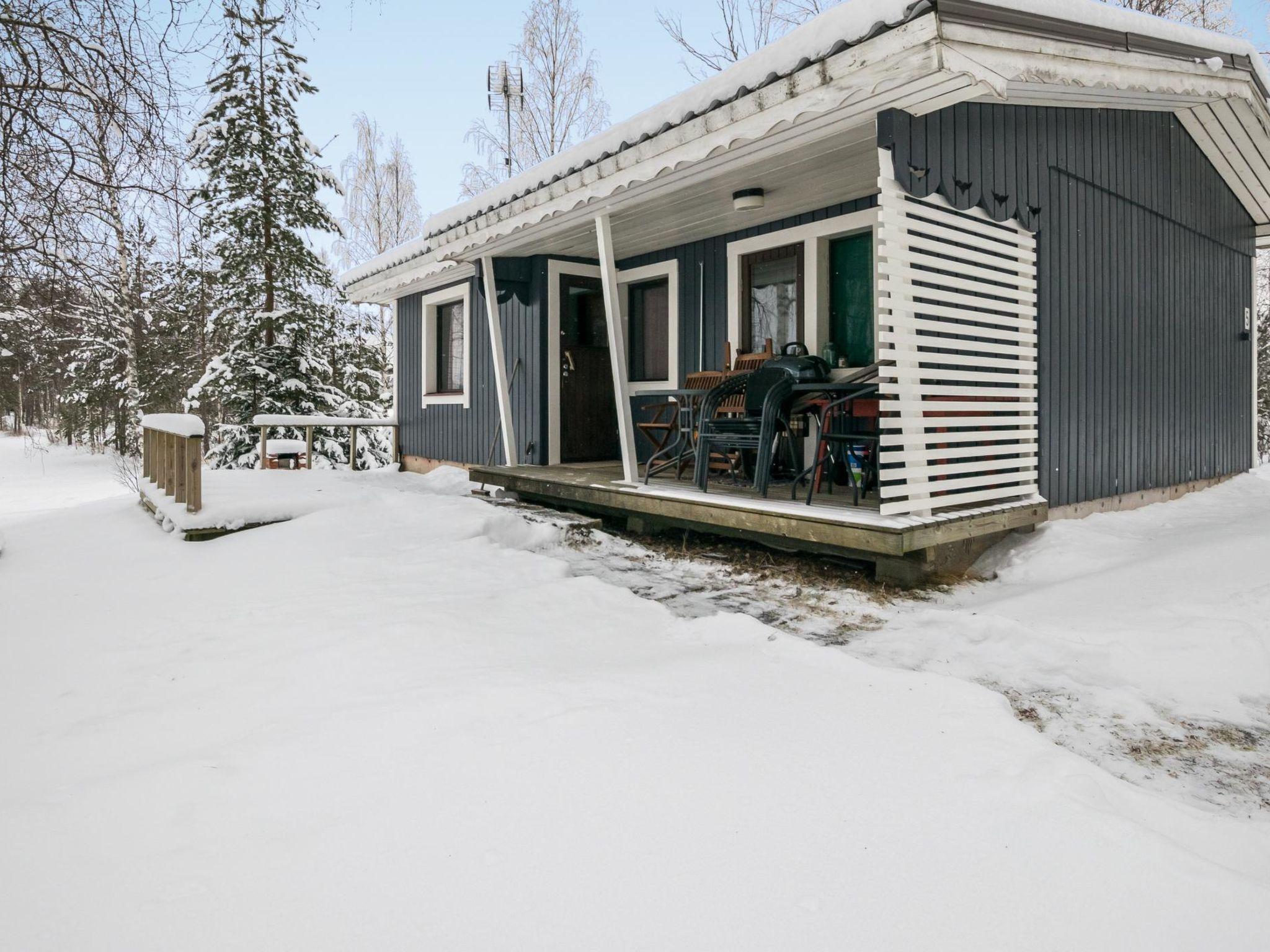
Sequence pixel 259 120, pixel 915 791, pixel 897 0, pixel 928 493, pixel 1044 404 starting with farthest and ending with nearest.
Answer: pixel 259 120 < pixel 1044 404 < pixel 928 493 < pixel 897 0 < pixel 915 791

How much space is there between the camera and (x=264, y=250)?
31.3 feet

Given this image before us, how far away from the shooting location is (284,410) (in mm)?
9602

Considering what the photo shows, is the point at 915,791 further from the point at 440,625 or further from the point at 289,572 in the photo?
the point at 289,572

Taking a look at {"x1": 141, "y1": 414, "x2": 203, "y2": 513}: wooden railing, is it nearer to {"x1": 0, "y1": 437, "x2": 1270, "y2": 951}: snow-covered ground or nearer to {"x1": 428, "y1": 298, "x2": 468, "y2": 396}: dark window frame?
{"x1": 0, "y1": 437, "x2": 1270, "y2": 951}: snow-covered ground

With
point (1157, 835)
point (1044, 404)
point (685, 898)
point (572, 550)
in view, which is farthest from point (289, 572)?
point (1044, 404)

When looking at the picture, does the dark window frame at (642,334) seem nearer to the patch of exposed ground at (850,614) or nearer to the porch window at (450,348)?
the patch of exposed ground at (850,614)

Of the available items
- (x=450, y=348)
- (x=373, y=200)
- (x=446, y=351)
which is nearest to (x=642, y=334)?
(x=450, y=348)

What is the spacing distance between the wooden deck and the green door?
3.82 ft

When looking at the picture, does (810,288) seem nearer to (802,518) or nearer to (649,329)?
(649,329)

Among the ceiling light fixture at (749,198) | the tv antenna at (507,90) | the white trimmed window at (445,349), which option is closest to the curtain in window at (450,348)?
the white trimmed window at (445,349)

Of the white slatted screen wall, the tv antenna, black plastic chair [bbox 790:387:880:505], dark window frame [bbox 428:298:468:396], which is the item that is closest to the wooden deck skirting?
the white slatted screen wall

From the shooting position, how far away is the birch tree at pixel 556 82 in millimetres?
15297

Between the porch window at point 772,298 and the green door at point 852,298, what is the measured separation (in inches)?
9.9

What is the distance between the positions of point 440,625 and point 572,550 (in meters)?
1.94
